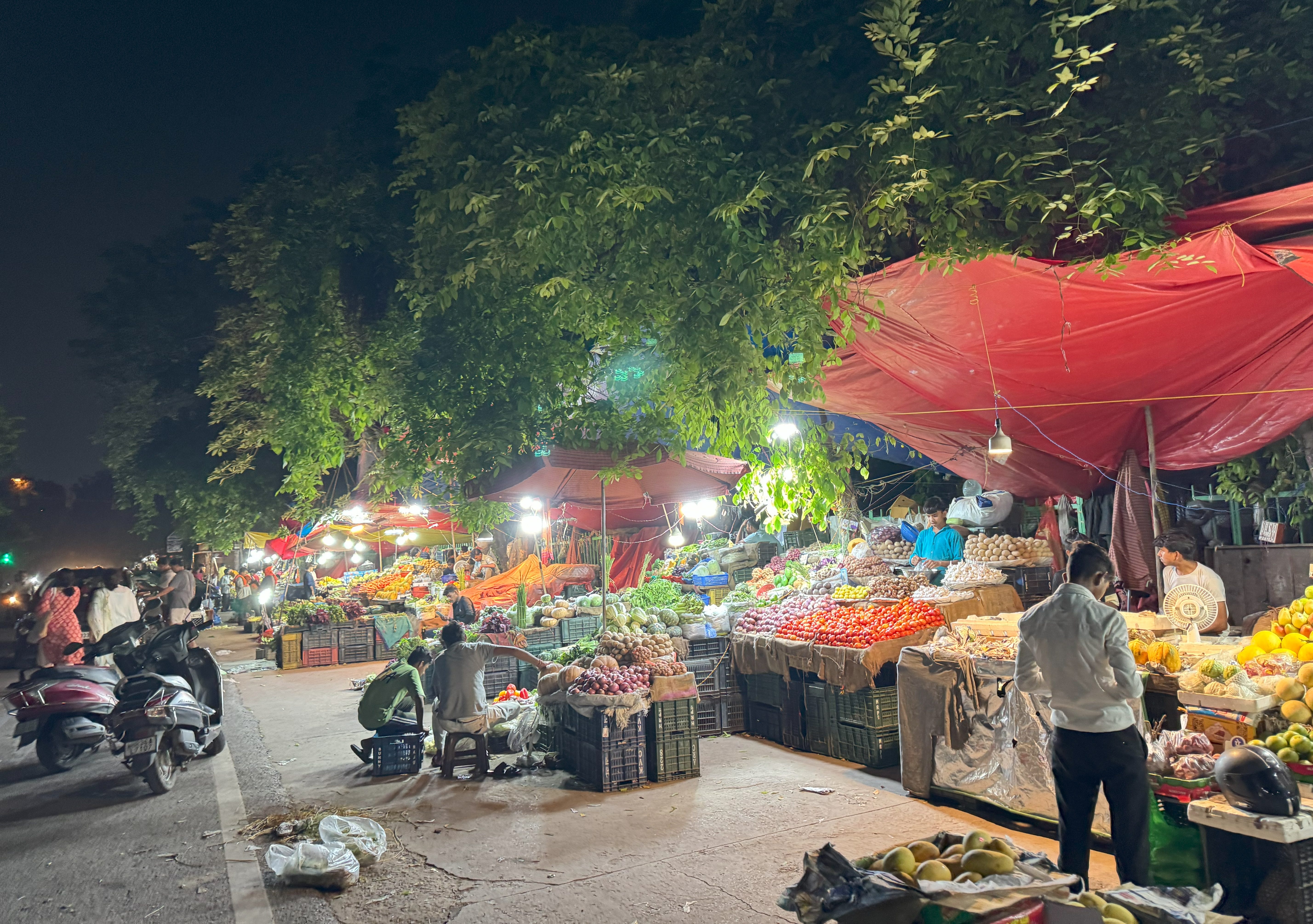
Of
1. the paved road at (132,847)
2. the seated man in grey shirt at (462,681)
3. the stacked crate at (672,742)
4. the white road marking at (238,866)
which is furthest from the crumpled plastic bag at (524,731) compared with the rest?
the white road marking at (238,866)

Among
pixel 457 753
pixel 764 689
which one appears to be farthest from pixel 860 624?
pixel 457 753

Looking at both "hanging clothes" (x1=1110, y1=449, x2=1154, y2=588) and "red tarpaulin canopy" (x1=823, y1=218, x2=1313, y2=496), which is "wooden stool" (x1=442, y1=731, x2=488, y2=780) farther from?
"hanging clothes" (x1=1110, y1=449, x2=1154, y2=588)

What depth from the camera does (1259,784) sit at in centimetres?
367

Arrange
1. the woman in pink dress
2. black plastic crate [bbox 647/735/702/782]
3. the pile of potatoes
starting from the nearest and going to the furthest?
the pile of potatoes, black plastic crate [bbox 647/735/702/782], the woman in pink dress

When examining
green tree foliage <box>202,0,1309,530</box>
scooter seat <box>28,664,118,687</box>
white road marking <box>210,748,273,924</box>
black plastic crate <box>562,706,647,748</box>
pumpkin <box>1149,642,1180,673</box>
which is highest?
green tree foliage <box>202,0,1309,530</box>

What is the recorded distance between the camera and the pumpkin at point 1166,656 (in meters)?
5.46

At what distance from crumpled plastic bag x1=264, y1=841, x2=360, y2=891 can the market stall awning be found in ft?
16.3

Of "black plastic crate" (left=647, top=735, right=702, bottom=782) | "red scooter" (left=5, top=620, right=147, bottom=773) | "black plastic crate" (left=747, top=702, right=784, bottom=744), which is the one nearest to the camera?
"black plastic crate" (left=647, top=735, right=702, bottom=782)

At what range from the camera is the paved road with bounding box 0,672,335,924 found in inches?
194

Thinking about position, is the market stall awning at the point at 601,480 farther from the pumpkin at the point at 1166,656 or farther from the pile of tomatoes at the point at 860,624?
the pumpkin at the point at 1166,656

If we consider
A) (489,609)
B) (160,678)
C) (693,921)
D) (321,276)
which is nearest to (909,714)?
(693,921)

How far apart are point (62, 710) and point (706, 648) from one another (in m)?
7.08

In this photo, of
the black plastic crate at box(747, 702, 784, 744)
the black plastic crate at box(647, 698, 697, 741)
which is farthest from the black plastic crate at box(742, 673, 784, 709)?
the black plastic crate at box(647, 698, 697, 741)

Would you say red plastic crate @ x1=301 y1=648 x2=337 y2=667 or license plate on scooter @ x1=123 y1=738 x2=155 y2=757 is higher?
license plate on scooter @ x1=123 y1=738 x2=155 y2=757
